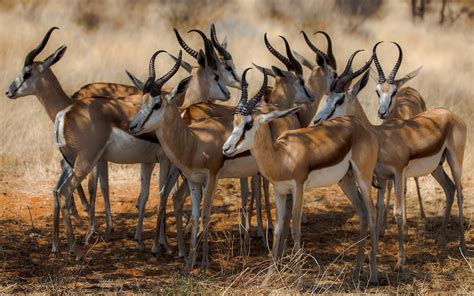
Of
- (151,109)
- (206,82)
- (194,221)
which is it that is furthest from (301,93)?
(151,109)

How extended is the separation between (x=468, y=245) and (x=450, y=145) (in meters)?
1.20

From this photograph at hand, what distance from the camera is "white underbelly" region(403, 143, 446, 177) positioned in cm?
936

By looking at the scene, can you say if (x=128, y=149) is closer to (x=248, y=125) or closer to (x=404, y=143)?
(x=248, y=125)

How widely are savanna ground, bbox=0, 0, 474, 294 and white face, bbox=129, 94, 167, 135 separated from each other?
1.33m

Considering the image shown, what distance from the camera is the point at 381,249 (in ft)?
32.3

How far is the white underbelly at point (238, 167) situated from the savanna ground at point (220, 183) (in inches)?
32.7

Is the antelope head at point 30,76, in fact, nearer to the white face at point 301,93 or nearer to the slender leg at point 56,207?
the slender leg at point 56,207

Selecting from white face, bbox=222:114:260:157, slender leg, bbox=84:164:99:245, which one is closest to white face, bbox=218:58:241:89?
slender leg, bbox=84:164:99:245

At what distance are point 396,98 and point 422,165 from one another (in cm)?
191

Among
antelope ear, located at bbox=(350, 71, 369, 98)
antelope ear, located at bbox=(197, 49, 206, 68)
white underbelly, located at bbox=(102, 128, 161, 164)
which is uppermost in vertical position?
antelope ear, located at bbox=(197, 49, 206, 68)

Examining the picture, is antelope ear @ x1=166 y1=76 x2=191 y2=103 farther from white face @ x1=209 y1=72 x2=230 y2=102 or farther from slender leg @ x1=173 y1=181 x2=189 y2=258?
white face @ x1=209 y1=72 x2=230 y2=102

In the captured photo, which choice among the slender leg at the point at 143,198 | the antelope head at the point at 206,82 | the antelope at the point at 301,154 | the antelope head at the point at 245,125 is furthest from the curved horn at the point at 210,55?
the antelope head at the point at 245,125

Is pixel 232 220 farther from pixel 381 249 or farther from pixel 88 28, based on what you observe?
pixel 88 28

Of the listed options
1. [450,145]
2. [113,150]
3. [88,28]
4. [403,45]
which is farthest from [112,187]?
[403,45]
